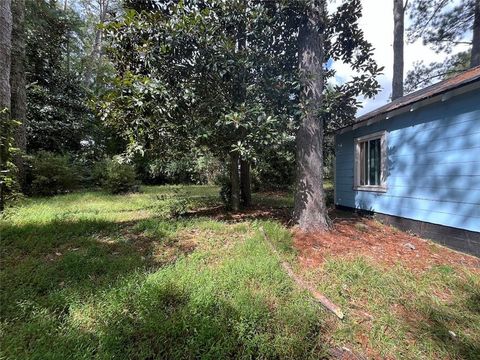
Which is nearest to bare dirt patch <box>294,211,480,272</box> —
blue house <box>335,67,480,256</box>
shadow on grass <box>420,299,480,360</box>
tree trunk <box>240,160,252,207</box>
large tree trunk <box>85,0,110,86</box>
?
blue house <box>335,67,480,256</box>

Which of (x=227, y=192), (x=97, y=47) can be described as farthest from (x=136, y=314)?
(x=97, y=47)

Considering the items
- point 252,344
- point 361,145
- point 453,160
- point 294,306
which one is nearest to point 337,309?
point 294,306

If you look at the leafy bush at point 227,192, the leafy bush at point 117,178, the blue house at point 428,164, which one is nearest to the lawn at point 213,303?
the blue house at point 428,164

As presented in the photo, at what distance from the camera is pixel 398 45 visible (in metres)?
11.0

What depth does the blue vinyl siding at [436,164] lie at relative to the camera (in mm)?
4152

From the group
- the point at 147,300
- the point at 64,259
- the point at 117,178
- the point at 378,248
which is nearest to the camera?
the point at 147,300

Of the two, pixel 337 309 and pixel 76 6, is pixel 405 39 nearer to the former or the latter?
pixel 337 309

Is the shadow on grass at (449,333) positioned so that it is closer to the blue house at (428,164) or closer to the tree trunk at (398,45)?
the blue house at (428,164)

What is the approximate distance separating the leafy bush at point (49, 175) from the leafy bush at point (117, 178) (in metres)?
1.32

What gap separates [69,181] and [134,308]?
8791mm

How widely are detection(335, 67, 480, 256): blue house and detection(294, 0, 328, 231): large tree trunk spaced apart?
196 centimetres

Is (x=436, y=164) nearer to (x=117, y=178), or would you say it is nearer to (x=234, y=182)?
(x=234, y=182)

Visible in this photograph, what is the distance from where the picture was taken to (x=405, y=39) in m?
11.6

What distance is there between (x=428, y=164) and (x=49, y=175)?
1086cm
